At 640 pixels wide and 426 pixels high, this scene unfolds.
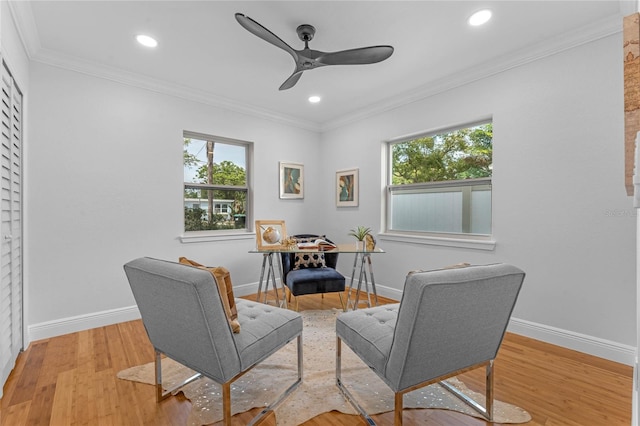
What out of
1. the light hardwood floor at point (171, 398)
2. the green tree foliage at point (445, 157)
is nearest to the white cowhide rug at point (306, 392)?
the light hardwood floor at point (171, 398)

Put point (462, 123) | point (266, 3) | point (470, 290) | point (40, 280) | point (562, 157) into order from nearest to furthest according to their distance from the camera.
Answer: point (470, 290) < point (266, 3) < point (562, 157) < point (40, 280) < point (462, 123)

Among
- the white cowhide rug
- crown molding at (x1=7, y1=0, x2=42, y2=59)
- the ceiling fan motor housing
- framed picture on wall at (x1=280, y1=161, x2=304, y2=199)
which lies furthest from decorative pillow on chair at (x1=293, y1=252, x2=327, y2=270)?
crown molding at (x1=7, y1=0, x2=42, y2=59)

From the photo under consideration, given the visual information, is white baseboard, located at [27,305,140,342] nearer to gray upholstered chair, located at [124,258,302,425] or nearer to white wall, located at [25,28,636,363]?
white wall, located at [25,28,636,363]

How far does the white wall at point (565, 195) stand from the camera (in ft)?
7.68

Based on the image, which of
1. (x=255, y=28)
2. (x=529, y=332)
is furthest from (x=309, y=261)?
(x=255, y=28)

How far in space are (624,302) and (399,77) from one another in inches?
108

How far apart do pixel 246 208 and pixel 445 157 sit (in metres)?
2.69

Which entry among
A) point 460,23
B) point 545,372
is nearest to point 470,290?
point 545,372

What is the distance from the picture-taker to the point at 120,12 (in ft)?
7.36

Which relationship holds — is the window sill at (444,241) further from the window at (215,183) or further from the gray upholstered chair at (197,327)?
the gray upholstered chair at (197,327)

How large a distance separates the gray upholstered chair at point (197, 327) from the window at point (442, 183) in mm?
2433

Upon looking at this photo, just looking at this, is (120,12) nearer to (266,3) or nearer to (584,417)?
(266,3)

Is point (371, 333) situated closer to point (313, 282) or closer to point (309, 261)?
point (313, 282)

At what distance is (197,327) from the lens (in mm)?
1501
